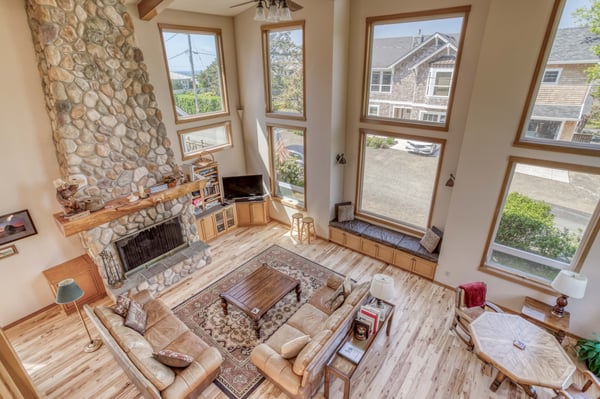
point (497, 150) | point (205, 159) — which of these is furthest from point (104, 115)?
point (497, 150)

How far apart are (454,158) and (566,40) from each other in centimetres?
214

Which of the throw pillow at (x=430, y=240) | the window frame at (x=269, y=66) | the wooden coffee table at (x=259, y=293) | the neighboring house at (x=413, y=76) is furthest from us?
the window frame at (x=269, y=66)

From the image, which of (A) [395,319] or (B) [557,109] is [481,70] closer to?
(B) [557,109]

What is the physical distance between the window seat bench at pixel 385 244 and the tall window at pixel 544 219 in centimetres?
113

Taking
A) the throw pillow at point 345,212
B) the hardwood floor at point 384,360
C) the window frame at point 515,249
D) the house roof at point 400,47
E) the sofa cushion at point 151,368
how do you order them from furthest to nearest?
the throw pillow at point 345,212 < the house roof at point 400,47 < the window frame at point 515,249 < the hardwood floor at point 384,360 < the sofa cushion at point 151,368

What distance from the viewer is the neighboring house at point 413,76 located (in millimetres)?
5199

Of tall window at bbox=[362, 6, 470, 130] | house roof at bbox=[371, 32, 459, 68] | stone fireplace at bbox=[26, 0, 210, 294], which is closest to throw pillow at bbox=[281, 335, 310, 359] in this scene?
stone fireplace at bbox=[26, 0, 210, 294]

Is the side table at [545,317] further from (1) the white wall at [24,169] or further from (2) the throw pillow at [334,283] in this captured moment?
(1) the white wall at [24,169]

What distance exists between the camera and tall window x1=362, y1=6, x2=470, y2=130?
5031 mm

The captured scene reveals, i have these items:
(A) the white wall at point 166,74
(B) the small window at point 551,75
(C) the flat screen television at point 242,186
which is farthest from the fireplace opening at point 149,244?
(B) the small window at point 551,75

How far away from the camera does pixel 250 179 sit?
25.7 ft

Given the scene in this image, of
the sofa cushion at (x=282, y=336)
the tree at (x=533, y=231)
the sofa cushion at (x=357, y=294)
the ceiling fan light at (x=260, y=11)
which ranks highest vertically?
the ceiling fan light at (x=260, y=11)

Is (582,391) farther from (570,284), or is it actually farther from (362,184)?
(362,184)

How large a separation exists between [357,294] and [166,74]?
546cm
